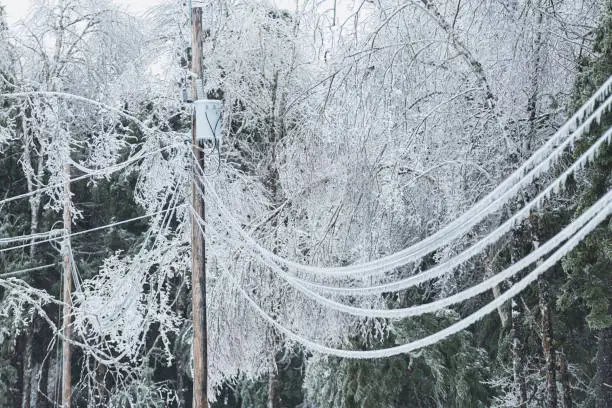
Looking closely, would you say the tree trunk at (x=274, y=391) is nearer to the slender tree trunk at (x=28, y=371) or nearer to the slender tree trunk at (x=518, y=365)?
the slender tree trunk at (x=518, y=365)

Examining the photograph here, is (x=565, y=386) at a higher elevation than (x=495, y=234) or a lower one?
lower

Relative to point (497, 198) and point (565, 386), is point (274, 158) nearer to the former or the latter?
point (565, 386)

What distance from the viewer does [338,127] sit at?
8180mm

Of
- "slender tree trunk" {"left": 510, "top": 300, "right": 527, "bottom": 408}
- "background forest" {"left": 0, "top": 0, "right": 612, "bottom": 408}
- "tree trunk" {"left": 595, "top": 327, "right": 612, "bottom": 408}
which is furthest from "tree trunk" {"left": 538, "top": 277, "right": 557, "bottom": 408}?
"tree trunk" {"left": 595, "top": 327, "right": 612, "bottom": 408}

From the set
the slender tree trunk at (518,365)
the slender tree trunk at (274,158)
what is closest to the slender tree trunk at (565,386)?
the slender tree trunk at (518,365)

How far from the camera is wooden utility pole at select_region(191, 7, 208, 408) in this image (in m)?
7.23

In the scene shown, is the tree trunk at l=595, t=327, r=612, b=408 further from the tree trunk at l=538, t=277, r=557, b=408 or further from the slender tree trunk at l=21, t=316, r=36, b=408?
the slender tree trunk at l=21, t=316, r=36, b=408

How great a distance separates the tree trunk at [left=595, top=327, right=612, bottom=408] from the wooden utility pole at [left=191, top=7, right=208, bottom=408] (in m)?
4.50

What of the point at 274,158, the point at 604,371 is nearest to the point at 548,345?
the point at 604,371

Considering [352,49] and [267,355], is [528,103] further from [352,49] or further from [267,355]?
[267,355]

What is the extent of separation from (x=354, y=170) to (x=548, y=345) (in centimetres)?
275

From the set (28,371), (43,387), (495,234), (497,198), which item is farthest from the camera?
(43,387)

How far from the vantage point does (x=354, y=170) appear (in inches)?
317

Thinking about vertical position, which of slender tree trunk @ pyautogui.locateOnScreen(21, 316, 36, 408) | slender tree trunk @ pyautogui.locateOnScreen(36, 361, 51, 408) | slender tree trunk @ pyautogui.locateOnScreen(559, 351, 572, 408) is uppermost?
slender tree trunk @ pyautogui.locateOnScreen(559, 351, 572, 408)
